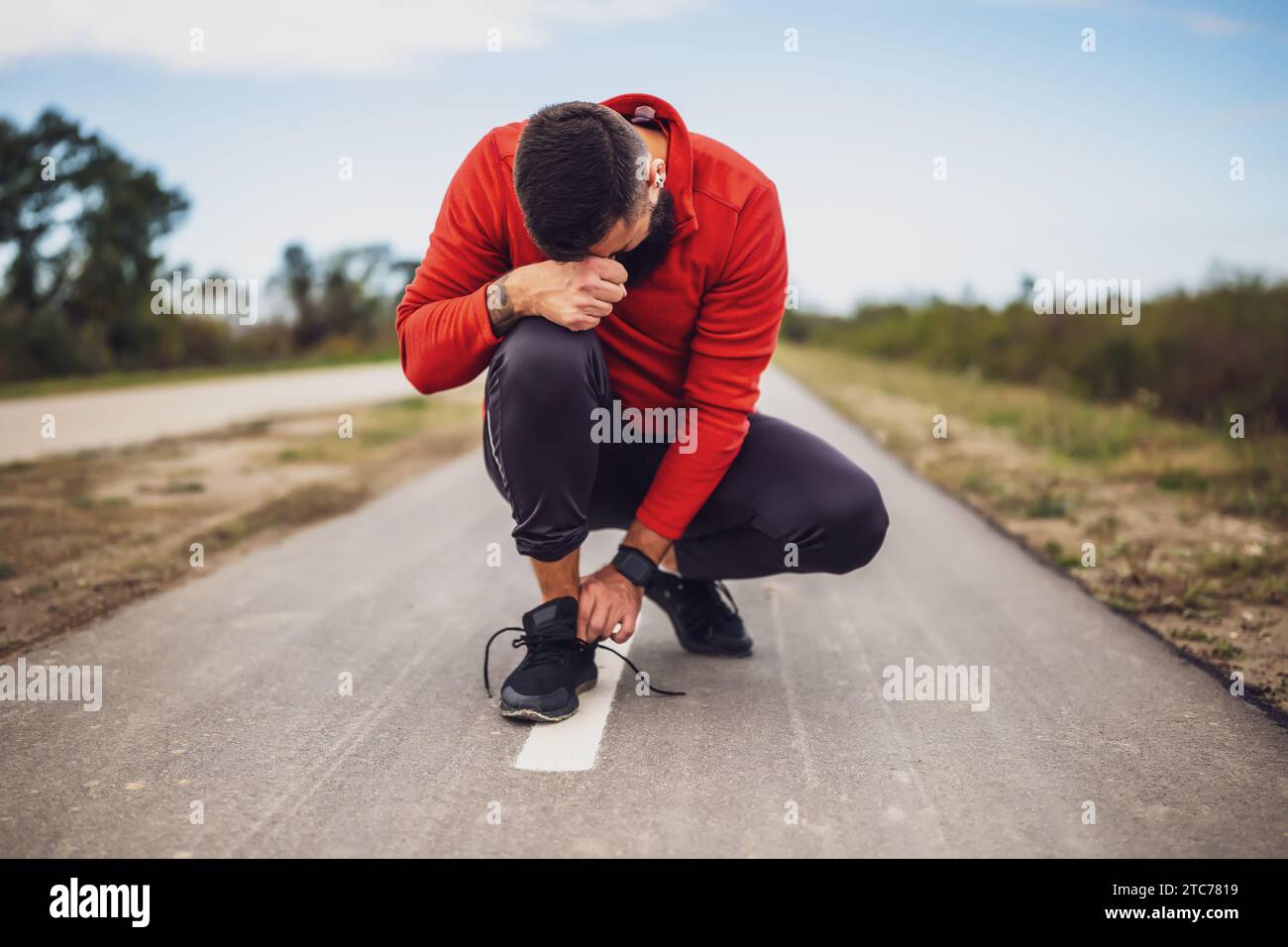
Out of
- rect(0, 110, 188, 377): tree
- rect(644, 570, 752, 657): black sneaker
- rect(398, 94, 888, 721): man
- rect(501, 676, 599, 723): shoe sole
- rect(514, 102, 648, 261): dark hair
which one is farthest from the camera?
rect(0, 110, 188, 377): tree

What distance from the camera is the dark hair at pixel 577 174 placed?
7.91 ft

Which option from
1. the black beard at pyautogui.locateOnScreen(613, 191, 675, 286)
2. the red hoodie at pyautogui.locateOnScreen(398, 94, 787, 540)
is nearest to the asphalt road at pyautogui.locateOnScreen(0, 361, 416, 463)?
the red hoodie at pyautogui.locateOnScreen(398, 94, 787, 540)

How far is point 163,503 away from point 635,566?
4.78 meters

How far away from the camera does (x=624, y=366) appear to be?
3127 mm

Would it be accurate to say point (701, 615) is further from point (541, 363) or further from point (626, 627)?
point (541, 363)

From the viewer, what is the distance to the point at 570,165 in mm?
2398

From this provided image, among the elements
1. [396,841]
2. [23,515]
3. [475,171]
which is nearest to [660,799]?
[396,841]

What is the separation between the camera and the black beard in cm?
275

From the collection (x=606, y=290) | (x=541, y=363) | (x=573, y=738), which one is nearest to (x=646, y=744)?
(x=573, y=738)

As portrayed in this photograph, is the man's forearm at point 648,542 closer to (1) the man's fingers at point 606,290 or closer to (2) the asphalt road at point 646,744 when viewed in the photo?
(2) the asphalt road at point 646,744

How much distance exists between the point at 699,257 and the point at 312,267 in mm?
47197

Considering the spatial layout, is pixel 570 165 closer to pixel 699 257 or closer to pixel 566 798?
pixel 699 257

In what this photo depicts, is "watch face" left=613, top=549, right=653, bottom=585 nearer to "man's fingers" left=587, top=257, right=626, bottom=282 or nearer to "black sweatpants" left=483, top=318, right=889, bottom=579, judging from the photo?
"black sweatpants" left=483, top=318, right=889, bottom=579

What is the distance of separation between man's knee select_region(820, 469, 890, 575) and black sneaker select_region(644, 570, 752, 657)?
0.53 metres
